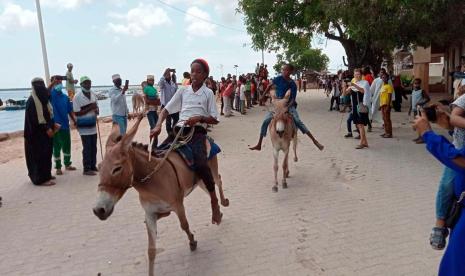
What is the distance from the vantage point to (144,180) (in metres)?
3.72

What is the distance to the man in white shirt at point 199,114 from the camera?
447 centimetres

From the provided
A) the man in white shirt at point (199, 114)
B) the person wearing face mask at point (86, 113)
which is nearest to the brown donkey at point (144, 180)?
the man in white shirt at point (199, 114)

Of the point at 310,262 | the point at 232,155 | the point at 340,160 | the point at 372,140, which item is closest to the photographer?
the point at 310,262

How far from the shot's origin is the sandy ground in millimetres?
4309

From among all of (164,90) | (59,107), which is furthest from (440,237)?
(164,90)

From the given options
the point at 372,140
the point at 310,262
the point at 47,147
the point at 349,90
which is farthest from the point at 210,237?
the point at 372,140

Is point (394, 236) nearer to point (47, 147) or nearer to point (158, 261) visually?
point (158, 261)

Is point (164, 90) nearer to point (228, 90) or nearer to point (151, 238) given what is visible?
point (151, 238)

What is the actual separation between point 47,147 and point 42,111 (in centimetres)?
73

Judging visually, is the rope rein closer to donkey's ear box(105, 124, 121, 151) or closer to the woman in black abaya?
donkey's ear box(105, 124, 121, 151)

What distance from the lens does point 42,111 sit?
760cm

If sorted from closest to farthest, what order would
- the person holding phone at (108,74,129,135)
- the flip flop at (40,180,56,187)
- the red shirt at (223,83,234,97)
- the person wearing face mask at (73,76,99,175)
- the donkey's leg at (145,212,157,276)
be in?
the donkey's leg at (145,212,157,276) → the flip flop at (40,180,56,187) → the person wearing face mask at (73,76,99,175) → the person holding phone at (108,74,129,135) → the red shirt at (223,83,234,97)

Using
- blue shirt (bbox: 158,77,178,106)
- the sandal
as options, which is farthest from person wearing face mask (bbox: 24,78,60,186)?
the sandal

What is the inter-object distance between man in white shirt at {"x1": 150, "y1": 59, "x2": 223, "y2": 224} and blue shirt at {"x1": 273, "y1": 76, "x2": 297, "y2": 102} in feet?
10.7
